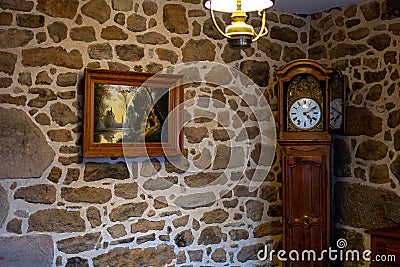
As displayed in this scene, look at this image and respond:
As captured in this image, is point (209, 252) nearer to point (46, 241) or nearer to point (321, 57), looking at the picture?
point (46, 241)

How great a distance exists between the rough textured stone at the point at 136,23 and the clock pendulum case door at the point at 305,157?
3.67ft

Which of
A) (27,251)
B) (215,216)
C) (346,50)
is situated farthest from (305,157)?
(27,251)

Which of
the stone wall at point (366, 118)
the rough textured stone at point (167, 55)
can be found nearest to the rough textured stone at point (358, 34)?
the stone wall at point (366, 118)

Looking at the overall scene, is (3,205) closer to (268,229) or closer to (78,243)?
(78,243)

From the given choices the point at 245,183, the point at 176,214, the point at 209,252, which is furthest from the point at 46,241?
the point at 245,183

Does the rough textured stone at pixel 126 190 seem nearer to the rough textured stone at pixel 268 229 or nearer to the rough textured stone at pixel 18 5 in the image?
the rough textured stone at pixel 268 229

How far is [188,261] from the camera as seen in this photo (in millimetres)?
3609

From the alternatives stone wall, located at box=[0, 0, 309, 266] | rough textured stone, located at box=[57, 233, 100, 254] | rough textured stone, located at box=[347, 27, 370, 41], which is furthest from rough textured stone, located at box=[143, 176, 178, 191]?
rough textured stone, located at box=[347, 27, 370, 41]

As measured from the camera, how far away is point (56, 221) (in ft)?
10.2

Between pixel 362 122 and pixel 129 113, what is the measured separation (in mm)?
1800

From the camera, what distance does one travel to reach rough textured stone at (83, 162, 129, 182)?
3215mm

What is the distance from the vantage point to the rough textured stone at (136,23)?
3.40m

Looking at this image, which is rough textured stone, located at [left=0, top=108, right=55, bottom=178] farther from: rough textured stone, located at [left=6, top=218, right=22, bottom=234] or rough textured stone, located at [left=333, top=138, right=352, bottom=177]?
rough textured stone, located at [left=333, top=138, right=352, bottom=177]

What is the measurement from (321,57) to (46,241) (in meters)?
2.65
